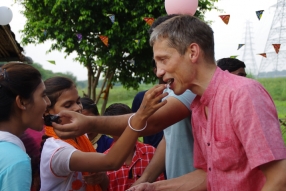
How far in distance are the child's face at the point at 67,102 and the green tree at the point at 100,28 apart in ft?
30.8

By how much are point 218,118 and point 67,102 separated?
1267mm

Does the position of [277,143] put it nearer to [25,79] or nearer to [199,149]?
[199,149]

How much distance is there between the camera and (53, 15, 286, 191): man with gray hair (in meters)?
1.55

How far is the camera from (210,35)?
189 cm

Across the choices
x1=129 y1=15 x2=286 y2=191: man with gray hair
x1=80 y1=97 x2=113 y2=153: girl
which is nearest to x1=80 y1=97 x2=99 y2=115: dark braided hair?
x1=80 y1=97 x2=113 y2=153: girl

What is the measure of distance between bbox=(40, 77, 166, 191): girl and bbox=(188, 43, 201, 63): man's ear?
238 millimetres

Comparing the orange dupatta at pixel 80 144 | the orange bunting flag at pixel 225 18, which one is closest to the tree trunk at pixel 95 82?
the orange bunting flag at pixel 225 18

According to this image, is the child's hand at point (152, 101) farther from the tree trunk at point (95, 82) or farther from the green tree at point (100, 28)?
the tree trunk at point (95, 82)

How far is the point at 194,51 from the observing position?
5.97 feet

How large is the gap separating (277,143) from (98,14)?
1165 cm

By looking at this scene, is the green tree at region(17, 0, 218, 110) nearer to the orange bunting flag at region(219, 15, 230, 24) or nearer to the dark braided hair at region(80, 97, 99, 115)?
the orange bunting flag at region(219, 15, 230, 24)

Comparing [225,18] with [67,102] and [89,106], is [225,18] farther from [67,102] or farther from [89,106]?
[67,102]

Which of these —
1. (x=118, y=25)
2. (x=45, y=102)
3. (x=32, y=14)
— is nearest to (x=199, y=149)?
(x=45, y=102)

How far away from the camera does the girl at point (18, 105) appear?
73.0 inches
